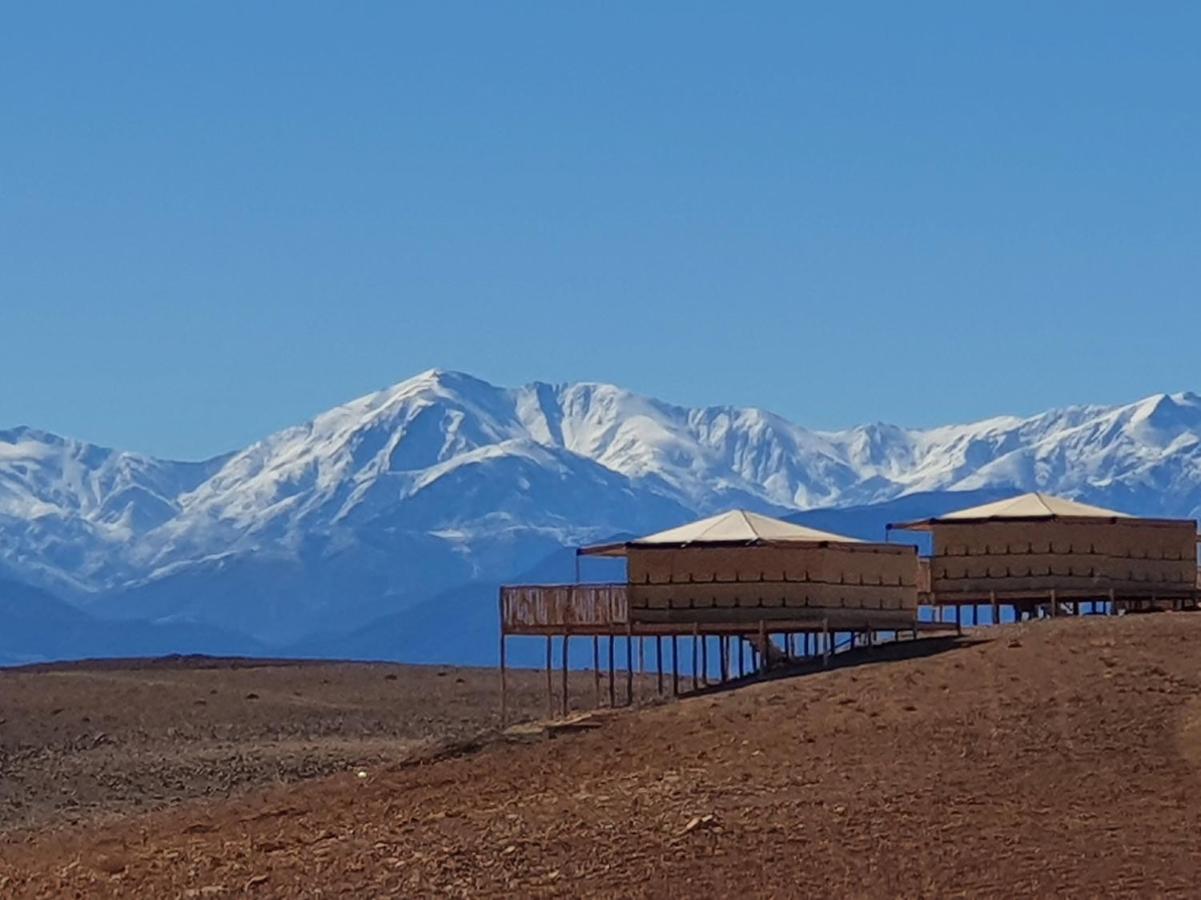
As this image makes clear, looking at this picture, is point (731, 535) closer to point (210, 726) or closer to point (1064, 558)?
point (1064, 558)

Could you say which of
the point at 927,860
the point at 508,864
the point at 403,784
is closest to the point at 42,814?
the point at 403,784

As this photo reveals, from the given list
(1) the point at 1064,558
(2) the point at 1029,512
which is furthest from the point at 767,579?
(1) the point at 1064,558

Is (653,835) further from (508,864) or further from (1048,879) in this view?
(1048,879)

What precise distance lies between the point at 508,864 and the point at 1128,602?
91.8 feet

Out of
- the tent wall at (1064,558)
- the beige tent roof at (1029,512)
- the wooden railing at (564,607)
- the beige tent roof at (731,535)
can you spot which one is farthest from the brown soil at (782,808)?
the beige tent roof at (1029,512)

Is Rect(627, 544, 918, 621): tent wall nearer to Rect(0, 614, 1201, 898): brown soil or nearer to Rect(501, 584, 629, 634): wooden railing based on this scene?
A: Rect(501, 584, 629, 634): wooden railing

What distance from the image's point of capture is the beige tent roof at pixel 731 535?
57406 millimetres

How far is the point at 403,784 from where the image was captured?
47.5 metres

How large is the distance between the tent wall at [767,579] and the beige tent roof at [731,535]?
0.67ft

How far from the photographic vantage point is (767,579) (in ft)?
190

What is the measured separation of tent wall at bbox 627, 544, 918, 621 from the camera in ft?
189

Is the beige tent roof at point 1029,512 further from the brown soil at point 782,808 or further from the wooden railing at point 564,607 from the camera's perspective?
the brown soil at point 782,808

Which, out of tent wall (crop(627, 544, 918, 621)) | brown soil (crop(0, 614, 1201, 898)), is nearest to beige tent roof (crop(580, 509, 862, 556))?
tent wall (crop(627, 544, 918, 621))

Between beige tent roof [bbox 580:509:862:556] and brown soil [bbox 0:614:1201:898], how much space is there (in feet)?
20.0
